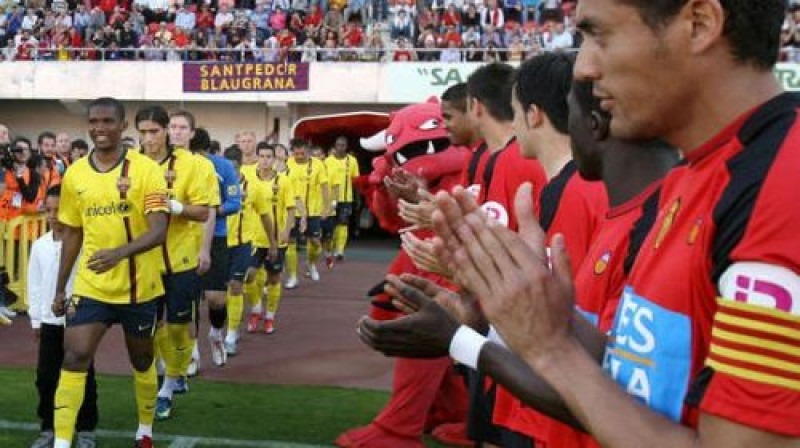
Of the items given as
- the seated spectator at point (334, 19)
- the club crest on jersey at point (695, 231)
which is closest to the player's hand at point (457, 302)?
the club crest on jersey at point (695, 231)

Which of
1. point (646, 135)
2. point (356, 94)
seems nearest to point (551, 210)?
point (646, 135)

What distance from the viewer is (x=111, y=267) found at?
5.23 metres

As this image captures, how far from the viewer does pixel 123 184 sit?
547cm

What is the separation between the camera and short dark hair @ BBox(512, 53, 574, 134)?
323cm

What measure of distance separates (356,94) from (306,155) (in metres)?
5.61

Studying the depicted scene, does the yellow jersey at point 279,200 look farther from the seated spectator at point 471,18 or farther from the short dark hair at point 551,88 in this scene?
the seated spectator at point 471,18

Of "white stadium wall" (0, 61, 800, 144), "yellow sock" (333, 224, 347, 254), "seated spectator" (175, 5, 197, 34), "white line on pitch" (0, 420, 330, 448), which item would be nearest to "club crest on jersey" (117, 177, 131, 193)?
"white line on pitch" (0, 420, 330, 448)

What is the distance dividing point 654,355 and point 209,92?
66.3 feet

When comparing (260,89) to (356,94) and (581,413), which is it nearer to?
(356,94)

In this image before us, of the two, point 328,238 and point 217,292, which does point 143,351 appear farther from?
point 328,238

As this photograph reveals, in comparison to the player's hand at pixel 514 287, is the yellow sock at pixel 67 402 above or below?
below

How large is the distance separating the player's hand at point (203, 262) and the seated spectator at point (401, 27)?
1575cm

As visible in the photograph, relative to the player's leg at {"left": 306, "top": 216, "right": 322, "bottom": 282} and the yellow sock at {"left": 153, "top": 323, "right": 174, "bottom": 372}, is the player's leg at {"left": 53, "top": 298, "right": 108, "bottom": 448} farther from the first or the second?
the player's leg at {"left": 306, "top": 216, "right": 322, "bottom": 282}

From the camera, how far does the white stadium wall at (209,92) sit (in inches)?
784
